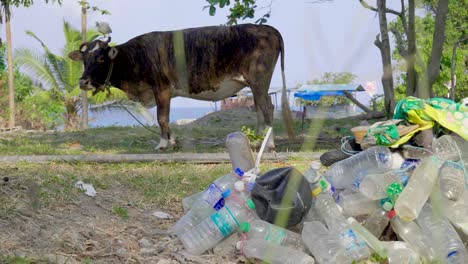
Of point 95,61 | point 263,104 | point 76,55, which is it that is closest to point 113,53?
point 95,61

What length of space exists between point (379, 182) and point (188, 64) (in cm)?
490

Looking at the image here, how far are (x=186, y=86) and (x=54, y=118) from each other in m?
15.0

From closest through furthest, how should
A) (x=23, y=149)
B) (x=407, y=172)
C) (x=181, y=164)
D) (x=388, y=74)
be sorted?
1. (x=388, y=74)
2. (x=407, y=172)
3. (x=181, y=164)
4. (x=23, y=149)

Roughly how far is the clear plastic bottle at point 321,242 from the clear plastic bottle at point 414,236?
0.40 metres

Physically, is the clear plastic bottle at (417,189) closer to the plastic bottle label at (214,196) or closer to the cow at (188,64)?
the plastic bottle label at (214,196)

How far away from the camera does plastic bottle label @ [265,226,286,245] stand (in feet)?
10.00

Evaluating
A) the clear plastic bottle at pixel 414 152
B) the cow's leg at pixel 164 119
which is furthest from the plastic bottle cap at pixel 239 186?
the cow's leg at pixel 164 119

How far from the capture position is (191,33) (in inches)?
311

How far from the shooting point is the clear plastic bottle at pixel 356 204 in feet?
11.1

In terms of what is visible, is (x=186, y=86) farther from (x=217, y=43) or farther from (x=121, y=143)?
(x=121, y=143)

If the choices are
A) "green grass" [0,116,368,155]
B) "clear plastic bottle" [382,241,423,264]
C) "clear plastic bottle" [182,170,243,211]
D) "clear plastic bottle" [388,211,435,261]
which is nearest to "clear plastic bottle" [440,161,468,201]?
"clear plastic bottle" [388,211,435,261]

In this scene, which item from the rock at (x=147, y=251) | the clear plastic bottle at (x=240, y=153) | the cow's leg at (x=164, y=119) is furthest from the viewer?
the cow's leg at (x=164, y=119)

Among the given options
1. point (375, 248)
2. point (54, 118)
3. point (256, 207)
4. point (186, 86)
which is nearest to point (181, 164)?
point (186, 86)

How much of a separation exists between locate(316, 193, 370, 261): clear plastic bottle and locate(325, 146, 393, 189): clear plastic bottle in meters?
0.30
